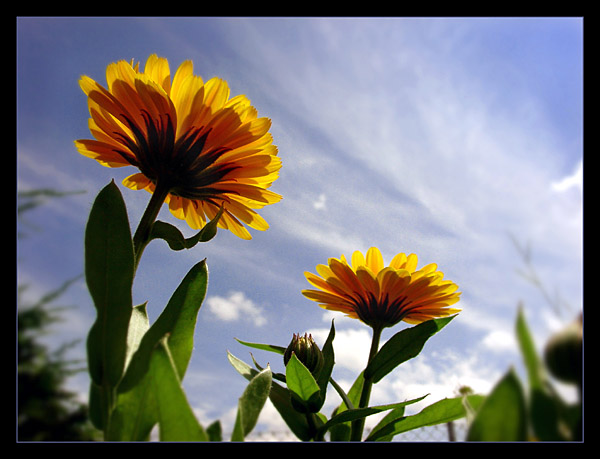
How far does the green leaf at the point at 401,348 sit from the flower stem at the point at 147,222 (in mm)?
259

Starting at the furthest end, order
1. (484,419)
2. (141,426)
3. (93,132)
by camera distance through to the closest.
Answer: (93,132) → (141,426) → (484,419)

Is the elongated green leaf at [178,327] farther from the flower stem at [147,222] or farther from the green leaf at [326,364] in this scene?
the green leaf at [326,364]

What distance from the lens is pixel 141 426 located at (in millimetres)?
322

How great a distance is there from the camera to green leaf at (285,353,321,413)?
43 cm

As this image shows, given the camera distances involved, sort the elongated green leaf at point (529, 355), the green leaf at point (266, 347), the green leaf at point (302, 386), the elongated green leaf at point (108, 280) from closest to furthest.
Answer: the elongated green leaf at point (529, 355) < the elongated green leaf at point (108, 280) < the green leaf at point (302, 386) < the green leaf at point (266, 347)

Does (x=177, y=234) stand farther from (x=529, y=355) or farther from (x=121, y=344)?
(x=529, y=355)


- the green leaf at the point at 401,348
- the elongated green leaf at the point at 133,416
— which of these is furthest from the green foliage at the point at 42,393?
the green leaf at the point at 401,348

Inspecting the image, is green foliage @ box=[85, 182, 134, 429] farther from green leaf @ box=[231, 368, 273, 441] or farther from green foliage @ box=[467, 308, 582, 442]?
green foliage @ box=[467, 308, 582, 442]

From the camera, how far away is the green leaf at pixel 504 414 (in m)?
0.21

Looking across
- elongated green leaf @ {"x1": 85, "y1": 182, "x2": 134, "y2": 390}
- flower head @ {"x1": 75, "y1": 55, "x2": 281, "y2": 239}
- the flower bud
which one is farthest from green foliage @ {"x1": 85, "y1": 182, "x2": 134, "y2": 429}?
the flower bud

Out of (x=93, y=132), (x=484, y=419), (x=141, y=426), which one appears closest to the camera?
(x=484, y=419)
